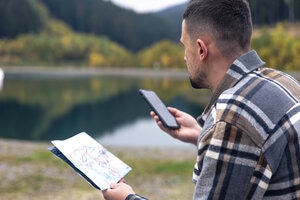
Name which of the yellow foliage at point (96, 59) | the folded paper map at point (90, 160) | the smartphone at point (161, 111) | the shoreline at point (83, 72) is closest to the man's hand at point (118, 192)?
the folded paper map at point (90, 160)

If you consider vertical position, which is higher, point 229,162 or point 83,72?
point 229,162

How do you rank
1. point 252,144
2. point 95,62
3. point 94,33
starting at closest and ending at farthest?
point 252,144
point 95,62
point 94,33

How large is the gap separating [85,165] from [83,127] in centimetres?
2212

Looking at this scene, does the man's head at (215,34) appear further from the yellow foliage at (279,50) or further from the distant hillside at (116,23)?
the distant hillside at (116,23)

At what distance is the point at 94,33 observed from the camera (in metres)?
85.4

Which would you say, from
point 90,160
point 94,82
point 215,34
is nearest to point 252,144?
point 215,34

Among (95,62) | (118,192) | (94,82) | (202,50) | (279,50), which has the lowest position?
(95,62)

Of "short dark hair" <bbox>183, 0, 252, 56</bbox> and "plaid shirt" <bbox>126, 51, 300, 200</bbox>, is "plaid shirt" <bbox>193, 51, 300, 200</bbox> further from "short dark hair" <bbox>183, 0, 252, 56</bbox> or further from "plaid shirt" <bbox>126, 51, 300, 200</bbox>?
"short dark hair" <bbox>183, 0, 252, 56</bbox>

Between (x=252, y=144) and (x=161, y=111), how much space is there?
0.85m

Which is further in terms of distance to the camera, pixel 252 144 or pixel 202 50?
pixel 202 50

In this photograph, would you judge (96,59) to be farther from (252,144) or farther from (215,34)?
(252,144)

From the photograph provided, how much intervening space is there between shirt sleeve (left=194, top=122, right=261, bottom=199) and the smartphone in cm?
75

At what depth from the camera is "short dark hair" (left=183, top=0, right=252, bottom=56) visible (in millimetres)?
1399

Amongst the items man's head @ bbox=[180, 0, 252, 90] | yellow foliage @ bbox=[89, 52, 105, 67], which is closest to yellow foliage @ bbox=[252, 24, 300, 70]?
yellow foliage @ bbox=[89, 52, 105, 67]
